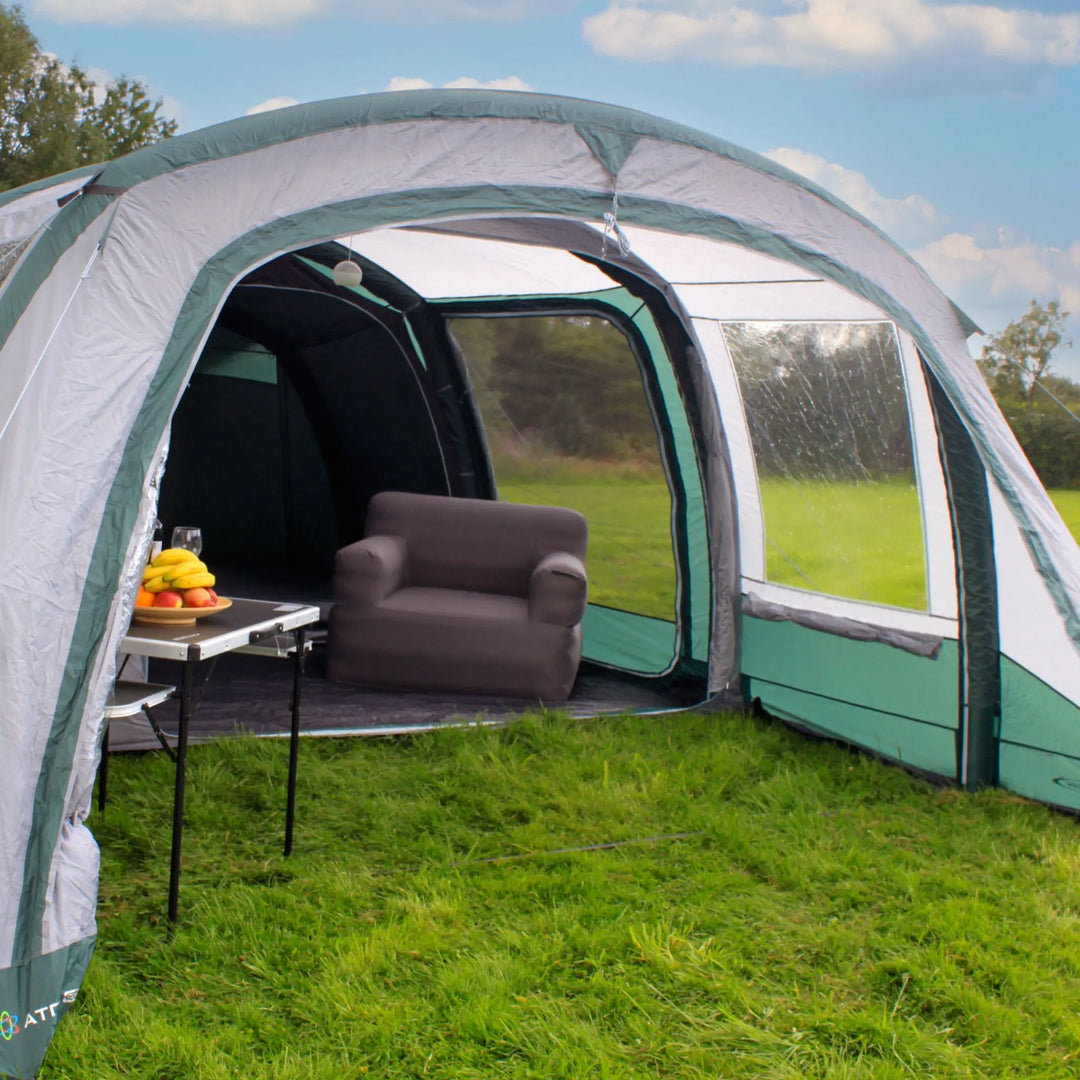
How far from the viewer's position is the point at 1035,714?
3.21 metres

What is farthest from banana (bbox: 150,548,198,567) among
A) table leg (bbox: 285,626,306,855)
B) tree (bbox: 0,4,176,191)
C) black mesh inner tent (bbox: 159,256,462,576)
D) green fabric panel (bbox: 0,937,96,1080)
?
tree (bbox: 0,4,176,191)

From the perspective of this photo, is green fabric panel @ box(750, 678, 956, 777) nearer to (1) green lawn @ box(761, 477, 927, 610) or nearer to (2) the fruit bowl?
(1) green lawn @ box(761, 477, 927, 610)

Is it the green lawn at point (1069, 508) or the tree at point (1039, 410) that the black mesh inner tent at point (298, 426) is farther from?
the green lawn at point (1069, 508)

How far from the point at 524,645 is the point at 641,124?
2.04 metres

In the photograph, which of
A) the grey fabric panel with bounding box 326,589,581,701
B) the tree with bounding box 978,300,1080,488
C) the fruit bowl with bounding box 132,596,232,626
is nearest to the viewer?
the fruit bowl with bounding box 132,596,232,626

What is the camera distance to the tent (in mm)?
2045

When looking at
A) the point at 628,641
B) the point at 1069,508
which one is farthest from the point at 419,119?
the point at 1069,508

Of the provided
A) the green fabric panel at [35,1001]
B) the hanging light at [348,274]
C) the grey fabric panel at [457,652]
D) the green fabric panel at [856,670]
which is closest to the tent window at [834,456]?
the green fabric panel at [856,670]

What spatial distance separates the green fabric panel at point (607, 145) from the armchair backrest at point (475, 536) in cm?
211

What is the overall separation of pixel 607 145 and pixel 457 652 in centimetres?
206

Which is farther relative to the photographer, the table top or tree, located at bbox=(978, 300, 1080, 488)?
tree, located at bbox=(978, 300, 1080, 488)

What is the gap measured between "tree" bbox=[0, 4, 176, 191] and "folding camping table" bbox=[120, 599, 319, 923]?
63.7ft

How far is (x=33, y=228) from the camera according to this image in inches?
96.8

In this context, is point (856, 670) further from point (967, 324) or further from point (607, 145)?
point (607, 145)
